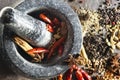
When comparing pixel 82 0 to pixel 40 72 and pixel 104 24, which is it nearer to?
pixel 104 24

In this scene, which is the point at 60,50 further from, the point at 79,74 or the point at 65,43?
the point at 79,74

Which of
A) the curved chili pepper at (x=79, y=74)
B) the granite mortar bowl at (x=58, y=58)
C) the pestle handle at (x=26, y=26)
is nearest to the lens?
the pestle handle at (x=26, y=26)

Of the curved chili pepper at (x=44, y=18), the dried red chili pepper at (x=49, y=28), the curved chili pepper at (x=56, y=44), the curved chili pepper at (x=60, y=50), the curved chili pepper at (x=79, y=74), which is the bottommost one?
the curved chili pepper at (x=79, y=74)

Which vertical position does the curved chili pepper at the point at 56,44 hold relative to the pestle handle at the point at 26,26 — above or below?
below

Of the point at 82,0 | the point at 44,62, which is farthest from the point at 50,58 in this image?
the point at 82,0

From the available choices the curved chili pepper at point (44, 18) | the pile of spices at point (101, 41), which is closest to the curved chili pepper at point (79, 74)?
the pile of spices at point (101, 41)

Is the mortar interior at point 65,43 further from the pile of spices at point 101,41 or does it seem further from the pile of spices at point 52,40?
the pile of spices at point 101,41
